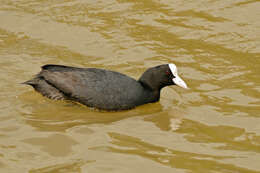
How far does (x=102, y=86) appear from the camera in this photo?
705 cm

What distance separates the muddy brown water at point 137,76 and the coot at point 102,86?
0.44ft

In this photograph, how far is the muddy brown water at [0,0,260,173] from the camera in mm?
5668

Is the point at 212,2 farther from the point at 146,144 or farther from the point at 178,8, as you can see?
the point at 146,144

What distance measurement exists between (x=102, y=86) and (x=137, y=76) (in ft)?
4.58

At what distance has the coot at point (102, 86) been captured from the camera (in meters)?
7.03

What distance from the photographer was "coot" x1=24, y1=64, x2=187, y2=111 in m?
7.03

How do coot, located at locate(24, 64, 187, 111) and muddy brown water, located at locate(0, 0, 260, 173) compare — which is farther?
coot, located at locate(24, 64, 187, 111)

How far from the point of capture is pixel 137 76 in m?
8.35

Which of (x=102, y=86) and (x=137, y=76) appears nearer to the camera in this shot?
(x=102, y=86)

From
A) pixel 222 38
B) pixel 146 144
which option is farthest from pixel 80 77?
pixel 222 38

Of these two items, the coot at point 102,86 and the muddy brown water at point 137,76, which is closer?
the muddy brown water at point 137,76

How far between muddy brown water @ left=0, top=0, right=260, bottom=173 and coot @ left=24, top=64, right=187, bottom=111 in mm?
134

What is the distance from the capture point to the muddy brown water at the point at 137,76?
567cm

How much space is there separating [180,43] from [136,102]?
2478mm
